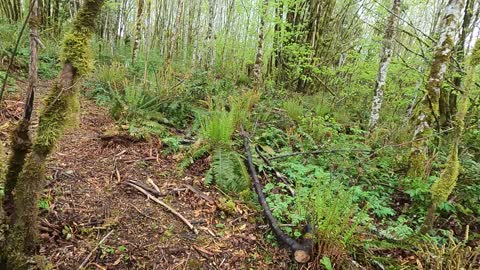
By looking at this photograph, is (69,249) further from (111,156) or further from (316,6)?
(316,6)

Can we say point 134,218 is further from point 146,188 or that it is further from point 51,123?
point 51,123

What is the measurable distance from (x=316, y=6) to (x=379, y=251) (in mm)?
8642

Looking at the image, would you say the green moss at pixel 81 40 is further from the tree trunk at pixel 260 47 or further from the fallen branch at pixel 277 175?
the tree trunk at pixel 260 47

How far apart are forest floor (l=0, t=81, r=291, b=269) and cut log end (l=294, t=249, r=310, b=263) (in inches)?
3.8

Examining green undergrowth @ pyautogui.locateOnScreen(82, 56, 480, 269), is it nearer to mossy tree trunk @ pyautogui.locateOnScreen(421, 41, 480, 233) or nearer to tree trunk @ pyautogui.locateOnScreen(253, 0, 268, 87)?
mossy tree trunk @ pyautogui.locateOnScreen(421, 41, 480, 233)

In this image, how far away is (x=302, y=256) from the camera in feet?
8.17

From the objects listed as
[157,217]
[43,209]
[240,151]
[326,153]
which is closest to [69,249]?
[43,209]

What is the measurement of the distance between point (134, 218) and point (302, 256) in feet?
4.75

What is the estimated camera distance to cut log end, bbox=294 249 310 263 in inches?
97.7

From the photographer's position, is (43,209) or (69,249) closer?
(69,249)

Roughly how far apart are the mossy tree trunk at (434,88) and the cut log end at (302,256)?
238 centimetres

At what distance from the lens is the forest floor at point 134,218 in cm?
227

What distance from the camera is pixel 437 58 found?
4.12m

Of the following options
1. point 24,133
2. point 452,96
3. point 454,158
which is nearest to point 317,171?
point 454,158
